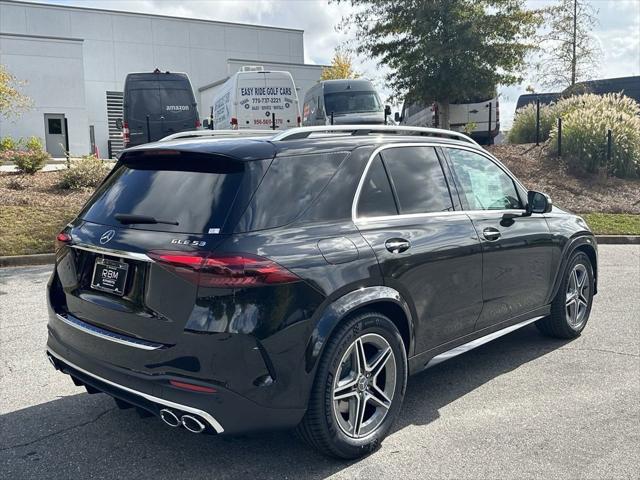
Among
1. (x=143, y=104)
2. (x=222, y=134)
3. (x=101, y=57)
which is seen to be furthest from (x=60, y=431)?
(x=101, y=57)

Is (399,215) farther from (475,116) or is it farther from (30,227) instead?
(475,116)

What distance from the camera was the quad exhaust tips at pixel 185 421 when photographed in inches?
112

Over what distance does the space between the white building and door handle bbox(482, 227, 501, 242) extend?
2985 cm

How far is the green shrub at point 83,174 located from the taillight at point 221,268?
11.1 metres

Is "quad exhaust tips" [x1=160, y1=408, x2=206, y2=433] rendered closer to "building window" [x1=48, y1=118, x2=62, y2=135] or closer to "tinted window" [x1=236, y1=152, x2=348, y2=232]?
"tinted window" [x1=236, y1=152, x2=348, y2=232]

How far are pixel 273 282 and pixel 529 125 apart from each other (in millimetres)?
20993

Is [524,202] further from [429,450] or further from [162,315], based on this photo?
[162,315]

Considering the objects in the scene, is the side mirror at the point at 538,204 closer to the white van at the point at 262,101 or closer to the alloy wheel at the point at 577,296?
the alloy wheel at the point at 577,296

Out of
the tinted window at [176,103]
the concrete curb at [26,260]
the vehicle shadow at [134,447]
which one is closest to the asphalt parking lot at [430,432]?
the vehicle shadow at [134,447]

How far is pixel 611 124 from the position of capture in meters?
17.2

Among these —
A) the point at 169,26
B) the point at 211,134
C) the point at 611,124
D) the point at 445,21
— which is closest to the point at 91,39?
the point at 169,26

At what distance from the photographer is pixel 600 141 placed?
17.0 m

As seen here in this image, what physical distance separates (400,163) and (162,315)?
72.9 inches

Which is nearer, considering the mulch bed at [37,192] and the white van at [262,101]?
the mulch bed at [37,192]
